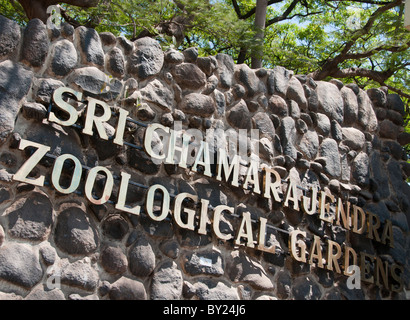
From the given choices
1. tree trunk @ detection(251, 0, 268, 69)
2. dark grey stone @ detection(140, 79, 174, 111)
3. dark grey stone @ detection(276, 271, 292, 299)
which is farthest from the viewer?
tree trunk @ detection(251, 0, 268, 69)

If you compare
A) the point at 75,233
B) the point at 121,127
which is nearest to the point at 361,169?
the point at 121,127

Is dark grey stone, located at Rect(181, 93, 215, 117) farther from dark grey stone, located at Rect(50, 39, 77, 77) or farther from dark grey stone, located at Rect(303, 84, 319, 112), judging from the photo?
dark grey stone, located at Rect(303, 84, 319, 112)

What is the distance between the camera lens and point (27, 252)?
10.2 feet

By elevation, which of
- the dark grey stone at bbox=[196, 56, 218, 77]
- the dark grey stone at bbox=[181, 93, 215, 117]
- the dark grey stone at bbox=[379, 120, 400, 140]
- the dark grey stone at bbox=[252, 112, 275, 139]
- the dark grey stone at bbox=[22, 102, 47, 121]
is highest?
the dark grey stone at bbox=[379, 120, 400, 140]

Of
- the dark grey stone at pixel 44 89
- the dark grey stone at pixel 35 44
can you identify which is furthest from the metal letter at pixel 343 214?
the dark grey stone at pixel 35 44

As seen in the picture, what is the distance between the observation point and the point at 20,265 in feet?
10.0

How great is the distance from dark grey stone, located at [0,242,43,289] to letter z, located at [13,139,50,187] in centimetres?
39

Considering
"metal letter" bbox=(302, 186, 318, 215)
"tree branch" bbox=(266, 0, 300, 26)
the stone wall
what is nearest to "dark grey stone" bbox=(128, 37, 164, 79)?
the stone wall

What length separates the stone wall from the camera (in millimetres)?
3215

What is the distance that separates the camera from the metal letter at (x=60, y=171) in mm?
3223

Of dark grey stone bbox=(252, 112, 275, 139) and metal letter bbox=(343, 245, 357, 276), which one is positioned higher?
dark grey stone bbox=(252, 112, 275, 139)

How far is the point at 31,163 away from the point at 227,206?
1599mm
